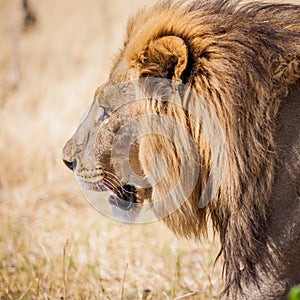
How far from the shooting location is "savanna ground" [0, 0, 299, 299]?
12.5 ft

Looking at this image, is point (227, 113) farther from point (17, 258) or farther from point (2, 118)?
point (2, 118)

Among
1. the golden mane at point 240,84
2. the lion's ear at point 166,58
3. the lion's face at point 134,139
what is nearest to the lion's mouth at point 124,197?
the lion's face at point 134,139

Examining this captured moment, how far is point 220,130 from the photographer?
8.49 feet

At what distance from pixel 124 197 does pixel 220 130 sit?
753 mm

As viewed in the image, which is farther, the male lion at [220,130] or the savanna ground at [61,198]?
the savanna ground at [61,198]

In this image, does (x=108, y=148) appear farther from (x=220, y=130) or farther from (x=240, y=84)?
(x=240, y=84)

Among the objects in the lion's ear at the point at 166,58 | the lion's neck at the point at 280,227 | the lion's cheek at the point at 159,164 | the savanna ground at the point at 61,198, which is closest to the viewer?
the lion's neck at the point at 280,227

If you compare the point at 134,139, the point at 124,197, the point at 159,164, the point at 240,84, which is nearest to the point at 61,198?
the point at 124,197

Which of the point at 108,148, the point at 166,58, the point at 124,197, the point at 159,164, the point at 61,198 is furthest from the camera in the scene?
the point at 61,198

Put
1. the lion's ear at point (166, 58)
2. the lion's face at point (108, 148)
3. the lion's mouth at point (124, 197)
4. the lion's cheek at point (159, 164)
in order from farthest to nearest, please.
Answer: the lion's mouth at point (124, 197) < the lion's face at point (108, 148) < the lion's cheek at point (159, 164) < the lion's ear at point (166, 58)

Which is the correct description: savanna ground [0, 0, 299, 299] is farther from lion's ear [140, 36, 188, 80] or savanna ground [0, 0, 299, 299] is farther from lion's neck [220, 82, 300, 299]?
lion's ear [140, 36, 188, 80]

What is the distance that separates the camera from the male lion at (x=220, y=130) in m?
2.51

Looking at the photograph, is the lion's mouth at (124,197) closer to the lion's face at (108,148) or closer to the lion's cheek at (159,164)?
the lion's face at (108,148)

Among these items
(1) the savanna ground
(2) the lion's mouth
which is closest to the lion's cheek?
(2) the lion's mouth
